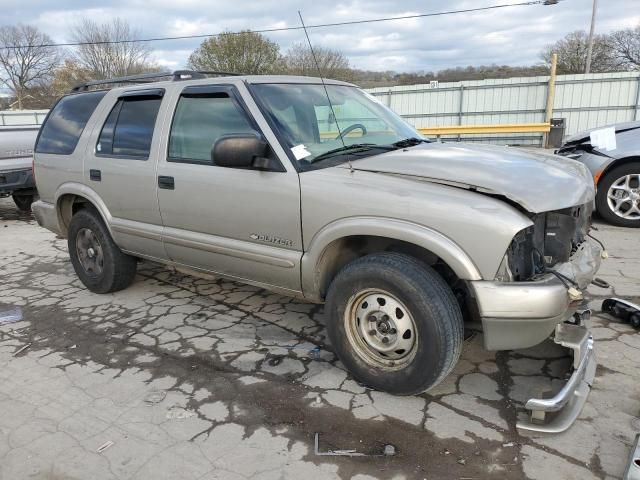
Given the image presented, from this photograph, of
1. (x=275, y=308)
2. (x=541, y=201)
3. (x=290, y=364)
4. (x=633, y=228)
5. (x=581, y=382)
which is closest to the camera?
(x=541, y=201)

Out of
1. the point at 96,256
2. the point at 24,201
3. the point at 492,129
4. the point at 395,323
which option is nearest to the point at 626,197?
the point at 395,323

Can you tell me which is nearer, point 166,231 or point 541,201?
point 541,201

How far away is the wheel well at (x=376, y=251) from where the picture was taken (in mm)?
2988

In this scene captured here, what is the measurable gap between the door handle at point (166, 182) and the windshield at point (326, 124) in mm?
958

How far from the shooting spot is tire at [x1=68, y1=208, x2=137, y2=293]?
4.66 metres

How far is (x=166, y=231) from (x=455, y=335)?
7.94ft

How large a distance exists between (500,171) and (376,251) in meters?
0.88

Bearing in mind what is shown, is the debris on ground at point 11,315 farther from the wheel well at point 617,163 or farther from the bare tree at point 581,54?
the bare tree at point 581,54

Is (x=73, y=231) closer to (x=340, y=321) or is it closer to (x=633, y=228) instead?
(x=340, y=321)

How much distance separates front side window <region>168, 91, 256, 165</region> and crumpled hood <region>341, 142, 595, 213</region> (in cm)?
94

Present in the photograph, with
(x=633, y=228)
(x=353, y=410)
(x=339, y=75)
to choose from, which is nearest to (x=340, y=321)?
(x=353, y=410)

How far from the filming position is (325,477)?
2373 millimetres

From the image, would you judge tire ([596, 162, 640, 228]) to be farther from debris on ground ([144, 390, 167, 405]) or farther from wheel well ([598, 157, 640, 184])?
debris on ground ([144, 390, 167, 405])

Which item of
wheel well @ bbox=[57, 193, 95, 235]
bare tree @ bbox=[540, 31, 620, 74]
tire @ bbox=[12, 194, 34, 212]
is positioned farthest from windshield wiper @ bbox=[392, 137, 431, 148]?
bare tree @ bbox=[540, 31, 620, 74]
